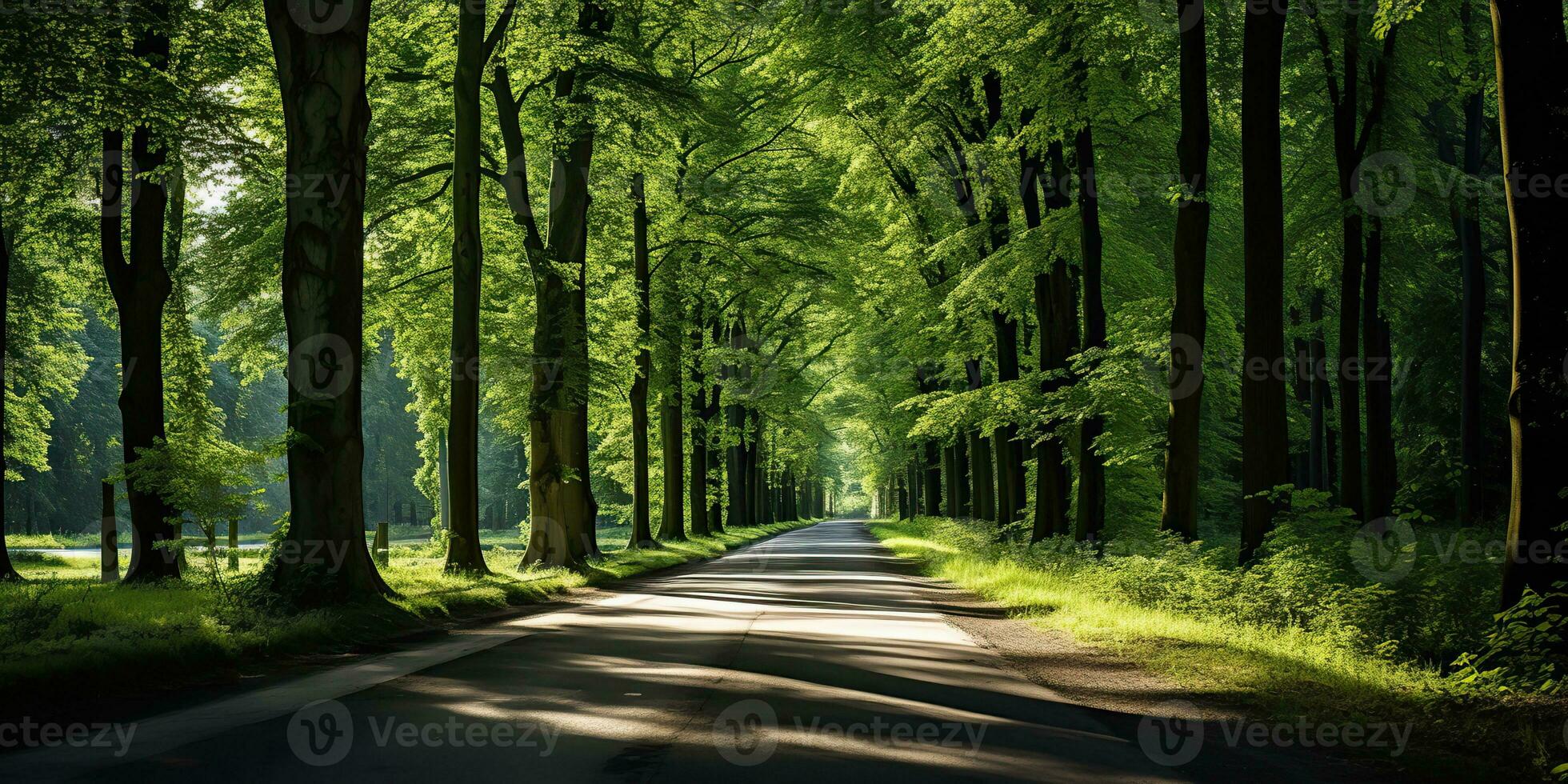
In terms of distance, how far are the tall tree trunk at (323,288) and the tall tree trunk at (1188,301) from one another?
1202 cm

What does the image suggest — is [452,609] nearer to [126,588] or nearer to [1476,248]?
[126,588]

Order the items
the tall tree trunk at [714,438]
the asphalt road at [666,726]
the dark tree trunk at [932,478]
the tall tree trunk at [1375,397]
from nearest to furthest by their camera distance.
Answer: the asphalt road at [666,726]
the tall tree trunk at [1375,397]
the tall tree trunk at [714,438]
the dark tree trunk at [932,478]

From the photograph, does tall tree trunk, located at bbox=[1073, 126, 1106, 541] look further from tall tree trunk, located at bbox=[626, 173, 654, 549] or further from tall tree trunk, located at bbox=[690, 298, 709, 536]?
tall tree trunk, located at bbox=[690, 298, 709, 536]

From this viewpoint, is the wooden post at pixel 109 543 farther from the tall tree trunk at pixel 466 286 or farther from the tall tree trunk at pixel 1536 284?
the tall tree trunk at pixel 1536 284

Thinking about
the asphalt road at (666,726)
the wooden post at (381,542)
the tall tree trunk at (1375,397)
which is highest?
the tall tree trunk at (1375,397)

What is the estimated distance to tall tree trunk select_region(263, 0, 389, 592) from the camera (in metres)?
13.8

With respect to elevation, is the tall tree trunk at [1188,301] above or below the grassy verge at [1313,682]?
above

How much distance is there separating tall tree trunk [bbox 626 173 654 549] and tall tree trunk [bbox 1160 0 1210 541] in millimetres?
17737

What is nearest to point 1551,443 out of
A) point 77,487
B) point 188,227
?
point 188,227

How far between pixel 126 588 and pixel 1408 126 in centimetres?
2516

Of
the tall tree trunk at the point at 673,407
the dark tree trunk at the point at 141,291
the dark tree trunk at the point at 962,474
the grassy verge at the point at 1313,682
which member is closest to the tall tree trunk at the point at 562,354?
the dark tree trunk at the point at 141,291

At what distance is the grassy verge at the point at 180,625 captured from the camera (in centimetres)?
860

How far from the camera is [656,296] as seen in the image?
120 feet

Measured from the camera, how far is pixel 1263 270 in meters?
15.5
